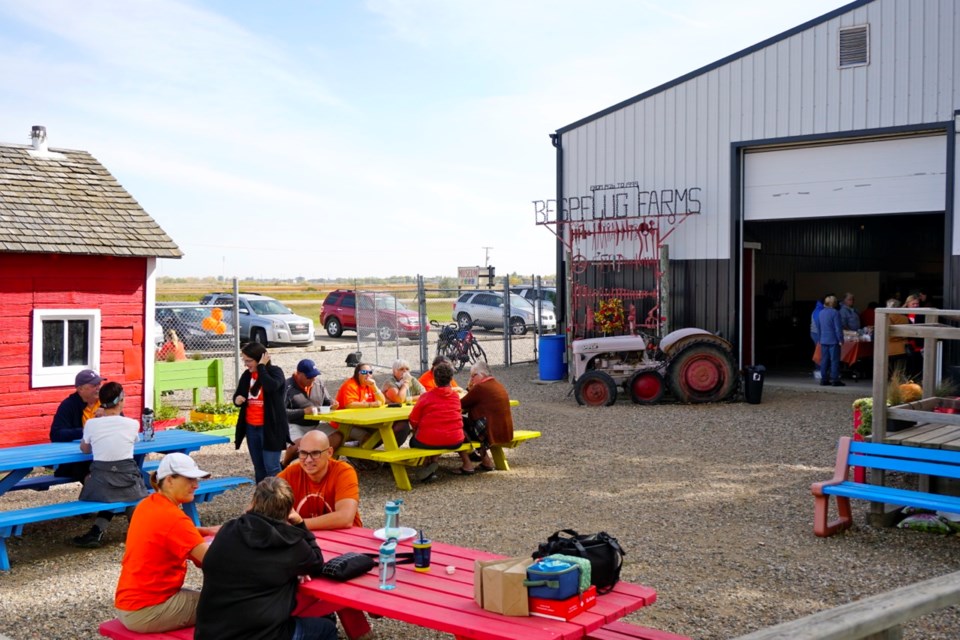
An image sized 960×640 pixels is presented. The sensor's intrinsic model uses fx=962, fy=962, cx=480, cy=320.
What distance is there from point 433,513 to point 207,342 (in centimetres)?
1718

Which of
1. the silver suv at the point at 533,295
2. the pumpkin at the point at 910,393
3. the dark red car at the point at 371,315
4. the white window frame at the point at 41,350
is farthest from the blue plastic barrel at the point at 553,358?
the silver suv at the point at 533,295

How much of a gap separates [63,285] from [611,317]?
32.7 feet

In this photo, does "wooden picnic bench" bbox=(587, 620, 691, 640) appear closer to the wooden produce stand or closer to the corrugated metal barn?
the wooden produce stand

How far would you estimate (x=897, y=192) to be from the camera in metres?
15.6

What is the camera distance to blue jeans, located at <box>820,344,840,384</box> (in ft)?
56.0

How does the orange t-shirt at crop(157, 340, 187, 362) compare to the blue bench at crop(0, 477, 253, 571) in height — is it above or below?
above

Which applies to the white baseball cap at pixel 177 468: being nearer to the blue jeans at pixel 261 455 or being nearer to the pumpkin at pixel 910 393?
the blue jeans at pixel 261 455

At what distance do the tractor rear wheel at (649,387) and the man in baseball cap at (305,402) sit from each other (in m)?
6.55

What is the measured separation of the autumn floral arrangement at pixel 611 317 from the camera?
59.4 ft

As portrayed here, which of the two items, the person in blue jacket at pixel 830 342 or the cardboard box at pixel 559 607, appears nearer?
the cardboard box at pixel 559 607

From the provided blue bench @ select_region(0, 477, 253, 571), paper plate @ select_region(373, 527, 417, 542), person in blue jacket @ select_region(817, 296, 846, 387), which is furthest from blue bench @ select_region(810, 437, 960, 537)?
person in blue jacket @ select_region(817, 296, 846, 387)

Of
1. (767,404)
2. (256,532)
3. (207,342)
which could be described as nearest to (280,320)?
(207,342)

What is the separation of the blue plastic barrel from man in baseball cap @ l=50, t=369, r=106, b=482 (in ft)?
36.4

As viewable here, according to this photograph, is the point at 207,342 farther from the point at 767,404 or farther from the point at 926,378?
the point at 926,378
